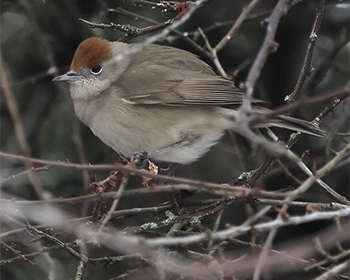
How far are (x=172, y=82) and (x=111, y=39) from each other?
100 cm

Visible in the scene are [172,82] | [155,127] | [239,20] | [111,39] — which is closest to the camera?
[239,20]

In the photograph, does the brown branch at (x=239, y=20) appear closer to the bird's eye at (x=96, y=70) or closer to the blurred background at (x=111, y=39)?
the bird's eye at (x=96, y=70)

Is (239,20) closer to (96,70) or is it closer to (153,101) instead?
(153,101)

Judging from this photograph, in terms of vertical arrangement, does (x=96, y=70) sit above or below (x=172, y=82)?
above

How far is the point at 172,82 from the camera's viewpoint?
366 cm

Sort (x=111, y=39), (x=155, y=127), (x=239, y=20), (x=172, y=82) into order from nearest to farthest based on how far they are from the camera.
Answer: (x=239, y=20) < (x=155, y=127) < (x=172, y=82) < (x=111, y=39)

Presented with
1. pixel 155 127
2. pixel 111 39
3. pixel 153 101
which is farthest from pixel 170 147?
pixel 111 39

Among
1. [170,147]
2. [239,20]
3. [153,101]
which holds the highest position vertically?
[239,20]

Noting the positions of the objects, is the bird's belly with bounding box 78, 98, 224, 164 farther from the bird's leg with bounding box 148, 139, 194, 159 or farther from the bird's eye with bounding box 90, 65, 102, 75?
the bird's eye with bounding box 90, 65, 102, 75

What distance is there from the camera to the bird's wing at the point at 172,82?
3525 mm

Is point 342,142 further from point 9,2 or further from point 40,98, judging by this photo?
point 9,2

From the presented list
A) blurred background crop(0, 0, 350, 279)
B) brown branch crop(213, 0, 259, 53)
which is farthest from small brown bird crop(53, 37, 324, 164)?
brown branch crop(213, 0, 259, 53)

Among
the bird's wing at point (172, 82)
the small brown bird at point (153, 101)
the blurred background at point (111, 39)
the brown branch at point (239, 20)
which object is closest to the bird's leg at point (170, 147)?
the small brown bird at point (153, 101)

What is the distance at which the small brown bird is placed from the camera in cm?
349
